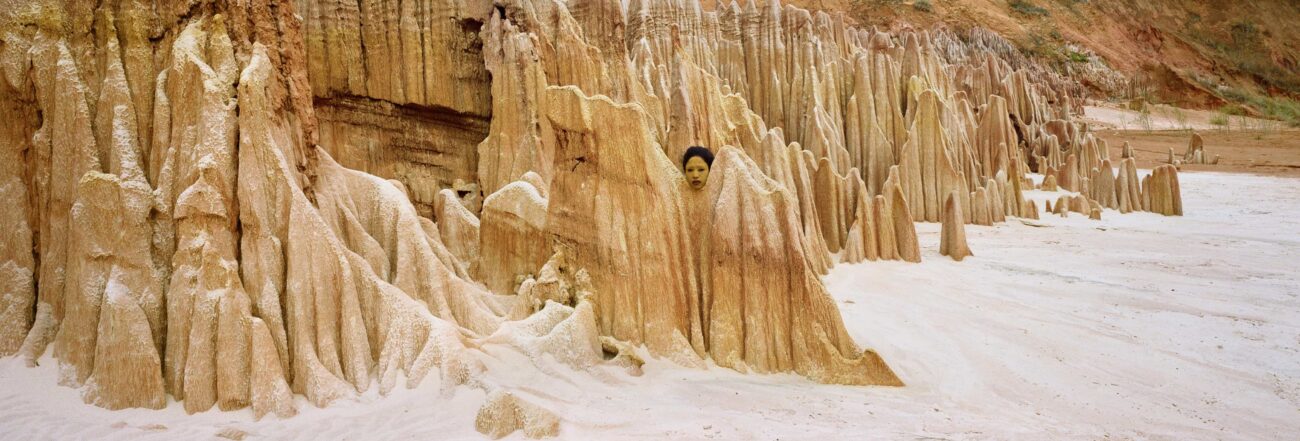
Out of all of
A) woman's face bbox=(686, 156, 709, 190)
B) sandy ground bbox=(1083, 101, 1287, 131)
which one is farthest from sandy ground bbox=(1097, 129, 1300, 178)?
woman's face bbox=(686, 156, 709, 190)

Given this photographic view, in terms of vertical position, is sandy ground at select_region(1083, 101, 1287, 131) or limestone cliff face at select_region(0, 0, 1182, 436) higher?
sandy ground at select_region(1083, 101, 1287, 131)

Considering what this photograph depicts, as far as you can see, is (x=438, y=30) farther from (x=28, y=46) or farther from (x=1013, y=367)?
(x=1013, y=367)

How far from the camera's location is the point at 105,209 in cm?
525

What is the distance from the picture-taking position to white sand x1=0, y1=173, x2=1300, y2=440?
4.91 m

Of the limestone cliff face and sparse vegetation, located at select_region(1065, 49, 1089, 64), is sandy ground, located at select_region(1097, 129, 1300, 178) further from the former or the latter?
the limestone cliff face

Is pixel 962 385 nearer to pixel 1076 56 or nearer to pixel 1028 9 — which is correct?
pixel 1076 56

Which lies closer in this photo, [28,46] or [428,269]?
[28,46]

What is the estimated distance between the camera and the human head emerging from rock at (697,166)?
257 inches

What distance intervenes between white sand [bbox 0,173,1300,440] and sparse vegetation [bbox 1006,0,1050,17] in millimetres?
47165

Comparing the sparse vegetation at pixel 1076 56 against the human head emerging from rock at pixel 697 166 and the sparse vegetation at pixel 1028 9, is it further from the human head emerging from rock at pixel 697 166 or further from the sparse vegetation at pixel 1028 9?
the human head emerging from rock at pixel 697 166

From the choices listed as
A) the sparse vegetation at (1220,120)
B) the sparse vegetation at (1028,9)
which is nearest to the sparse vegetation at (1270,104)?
the sparse vegetation at (1220,120)

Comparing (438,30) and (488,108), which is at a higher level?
(438,30)

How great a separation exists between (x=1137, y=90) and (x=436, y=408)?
52967 millimetres

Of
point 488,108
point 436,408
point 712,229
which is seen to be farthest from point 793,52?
point 436,408
